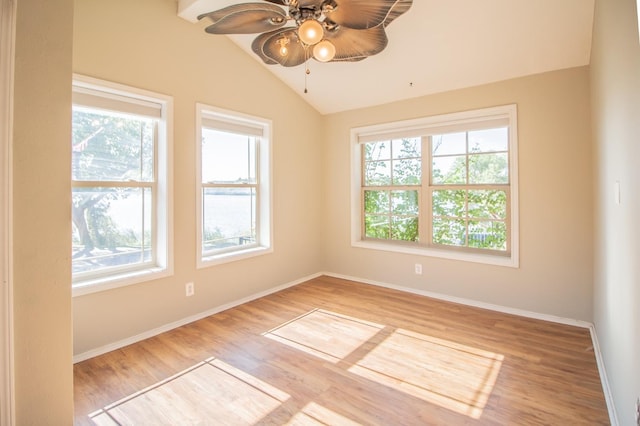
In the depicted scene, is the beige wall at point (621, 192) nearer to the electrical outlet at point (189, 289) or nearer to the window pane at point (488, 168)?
the window pane at point (488, 168)

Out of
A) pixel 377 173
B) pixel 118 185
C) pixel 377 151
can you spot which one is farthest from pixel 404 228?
pixel 118 185

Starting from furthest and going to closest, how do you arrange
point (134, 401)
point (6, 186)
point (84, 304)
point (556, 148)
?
point (556, 148) → point (84, 304) → point (134, 401) → point (6, 186)

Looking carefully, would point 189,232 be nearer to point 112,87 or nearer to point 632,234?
point 112,87

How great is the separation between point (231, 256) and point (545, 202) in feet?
10.4

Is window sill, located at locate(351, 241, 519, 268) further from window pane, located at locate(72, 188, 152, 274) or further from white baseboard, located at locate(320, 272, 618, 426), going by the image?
window pane, located at locate(72, 188, 152, 274)

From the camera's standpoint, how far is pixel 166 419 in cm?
181

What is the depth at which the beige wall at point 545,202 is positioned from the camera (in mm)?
2914

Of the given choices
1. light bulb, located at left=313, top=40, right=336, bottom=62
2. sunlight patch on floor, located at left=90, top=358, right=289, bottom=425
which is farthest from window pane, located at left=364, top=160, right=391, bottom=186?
sunlight patch on floor, located at left=90, top=358, right=289, bottom=425

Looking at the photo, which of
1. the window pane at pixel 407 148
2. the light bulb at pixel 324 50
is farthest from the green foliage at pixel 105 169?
the window pane at pixel 407 148

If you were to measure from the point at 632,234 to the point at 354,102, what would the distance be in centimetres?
331

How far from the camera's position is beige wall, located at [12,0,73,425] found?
1.12 meters

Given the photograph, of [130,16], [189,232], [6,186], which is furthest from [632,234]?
[130,16]

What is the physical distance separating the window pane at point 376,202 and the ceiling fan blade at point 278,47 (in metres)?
2.36

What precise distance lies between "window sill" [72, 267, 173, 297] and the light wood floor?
0.51 m
